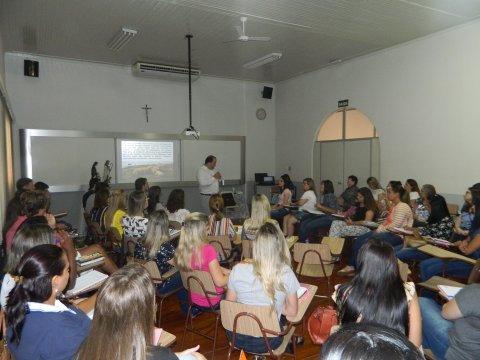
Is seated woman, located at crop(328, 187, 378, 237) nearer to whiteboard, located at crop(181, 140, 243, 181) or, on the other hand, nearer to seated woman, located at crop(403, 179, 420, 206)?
seated woman, located at crop(403, 179, 420, 206)

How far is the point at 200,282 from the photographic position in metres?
2.84

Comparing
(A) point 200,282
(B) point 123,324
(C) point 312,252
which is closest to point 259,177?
(C) point 312,252

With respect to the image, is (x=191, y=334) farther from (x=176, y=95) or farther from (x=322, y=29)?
(x=176, y=95)

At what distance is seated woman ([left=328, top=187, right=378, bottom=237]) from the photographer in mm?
5363

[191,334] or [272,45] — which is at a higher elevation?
[272,45]

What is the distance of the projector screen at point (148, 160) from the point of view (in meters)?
7.96

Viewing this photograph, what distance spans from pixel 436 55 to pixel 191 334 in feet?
19.1

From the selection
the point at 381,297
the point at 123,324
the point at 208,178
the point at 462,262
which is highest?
the point at 208,178

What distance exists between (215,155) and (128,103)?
7.91 feet

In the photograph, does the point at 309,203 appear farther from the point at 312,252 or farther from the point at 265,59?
the point at 312,252

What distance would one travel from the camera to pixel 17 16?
506 centimetres

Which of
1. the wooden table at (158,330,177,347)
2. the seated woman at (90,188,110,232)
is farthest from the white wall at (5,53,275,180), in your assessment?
the wooden table at (158,330,177,347)

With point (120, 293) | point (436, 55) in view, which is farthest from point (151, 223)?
point (436, 55)

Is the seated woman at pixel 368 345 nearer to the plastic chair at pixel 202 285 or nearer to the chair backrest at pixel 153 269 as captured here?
the plastic chair at pixel 202 285
